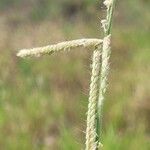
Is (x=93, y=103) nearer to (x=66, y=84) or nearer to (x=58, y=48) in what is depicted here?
(x=58, y=48)

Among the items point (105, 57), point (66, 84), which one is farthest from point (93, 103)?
point (66, 84)

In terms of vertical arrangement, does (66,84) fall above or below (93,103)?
below

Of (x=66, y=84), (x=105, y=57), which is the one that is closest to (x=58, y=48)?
(x=105, y=57)

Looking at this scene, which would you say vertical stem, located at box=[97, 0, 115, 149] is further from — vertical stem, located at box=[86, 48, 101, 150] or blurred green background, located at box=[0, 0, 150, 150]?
blurred green background, located at box=[0, 0, 150, 150]

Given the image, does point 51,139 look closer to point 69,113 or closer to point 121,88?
point 69,113

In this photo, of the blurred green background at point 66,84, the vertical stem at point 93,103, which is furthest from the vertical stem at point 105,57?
the blurred green background at point 66,84

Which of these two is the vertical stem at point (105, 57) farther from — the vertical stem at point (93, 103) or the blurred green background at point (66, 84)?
the blurred green background at point (66, 84)

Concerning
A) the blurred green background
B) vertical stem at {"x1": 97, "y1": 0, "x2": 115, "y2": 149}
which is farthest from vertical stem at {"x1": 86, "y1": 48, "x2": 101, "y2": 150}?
the blurred green background

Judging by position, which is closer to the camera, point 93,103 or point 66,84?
point 93,103

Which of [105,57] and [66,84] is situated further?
[66,84]
